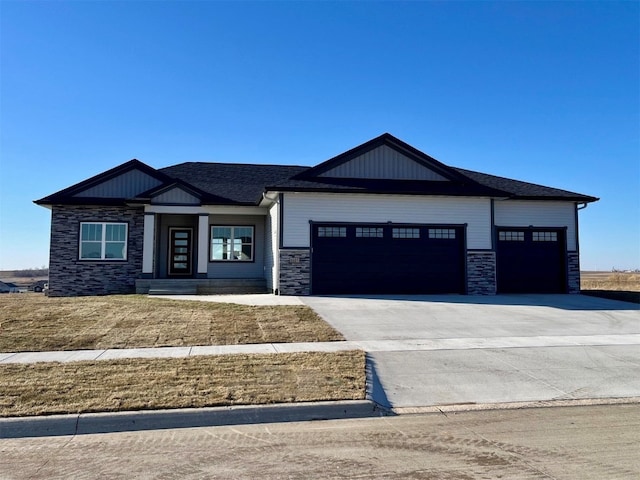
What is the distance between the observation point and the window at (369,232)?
646 inches

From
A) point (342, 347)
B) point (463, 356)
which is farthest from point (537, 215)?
point (342, 347)

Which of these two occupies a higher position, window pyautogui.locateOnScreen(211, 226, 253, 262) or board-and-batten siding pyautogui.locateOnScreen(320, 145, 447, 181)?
board-and-batten siding pyautogui.locateOnScreen(320, 145, 447, 181)

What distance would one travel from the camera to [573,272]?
59.2 ft

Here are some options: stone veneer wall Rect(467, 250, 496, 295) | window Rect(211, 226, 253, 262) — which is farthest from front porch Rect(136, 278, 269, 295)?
stone veneer wall Rect(467, 250, 496, 295)

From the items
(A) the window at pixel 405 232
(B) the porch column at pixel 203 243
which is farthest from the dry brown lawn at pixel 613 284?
(B) the porch column at pixel 203 243

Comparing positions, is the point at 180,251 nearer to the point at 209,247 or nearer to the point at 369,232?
the point at 209,247

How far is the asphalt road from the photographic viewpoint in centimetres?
397

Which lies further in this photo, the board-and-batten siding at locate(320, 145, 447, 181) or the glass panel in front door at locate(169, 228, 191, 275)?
the glass panel in front door at locate(169, 228, 191, 275)

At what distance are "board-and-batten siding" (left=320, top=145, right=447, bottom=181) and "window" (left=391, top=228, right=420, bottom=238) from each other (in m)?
2.02

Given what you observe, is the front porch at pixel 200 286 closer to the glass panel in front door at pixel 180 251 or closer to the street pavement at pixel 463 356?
the glass panel in front door at pixel 180 251

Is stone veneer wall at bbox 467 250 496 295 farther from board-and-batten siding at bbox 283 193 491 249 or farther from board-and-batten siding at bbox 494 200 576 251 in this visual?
board-and-batten siding at bbox 494 200 576 251

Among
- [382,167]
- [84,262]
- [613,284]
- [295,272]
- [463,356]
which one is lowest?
A: [463,356]

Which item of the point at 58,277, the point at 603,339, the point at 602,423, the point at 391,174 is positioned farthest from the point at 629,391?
the point at 58,277

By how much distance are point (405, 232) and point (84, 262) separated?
1267 cm
